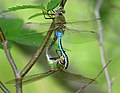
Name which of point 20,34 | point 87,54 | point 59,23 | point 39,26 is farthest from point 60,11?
point 87,54

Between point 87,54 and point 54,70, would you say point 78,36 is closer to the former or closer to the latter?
point 54,70

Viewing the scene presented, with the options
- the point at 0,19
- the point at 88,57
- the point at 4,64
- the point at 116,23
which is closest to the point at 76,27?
the point at 0,19

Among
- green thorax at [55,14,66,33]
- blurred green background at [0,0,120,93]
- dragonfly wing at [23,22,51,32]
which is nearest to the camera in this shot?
green thorax at [55,14,66,33]

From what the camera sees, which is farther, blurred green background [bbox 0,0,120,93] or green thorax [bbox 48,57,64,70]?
blurred green background [bbox 0,0,120,93]

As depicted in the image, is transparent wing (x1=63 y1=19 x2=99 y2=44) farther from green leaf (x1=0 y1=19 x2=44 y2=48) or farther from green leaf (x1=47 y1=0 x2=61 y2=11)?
green leaf (x1=47 y1=0 x2=61 y2=11)

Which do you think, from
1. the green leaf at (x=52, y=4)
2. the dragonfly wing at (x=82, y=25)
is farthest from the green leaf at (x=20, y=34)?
the green leaf at (x=52, y=4)

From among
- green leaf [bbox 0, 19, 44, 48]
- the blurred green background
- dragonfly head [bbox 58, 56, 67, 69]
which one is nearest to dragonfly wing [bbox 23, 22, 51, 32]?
green leaf [bbox 0, 19, 44, 48]

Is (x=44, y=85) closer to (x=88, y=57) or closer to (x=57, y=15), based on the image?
(x=88, y=57)

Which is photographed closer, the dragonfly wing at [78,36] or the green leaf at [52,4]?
the green leaf at [52,4]

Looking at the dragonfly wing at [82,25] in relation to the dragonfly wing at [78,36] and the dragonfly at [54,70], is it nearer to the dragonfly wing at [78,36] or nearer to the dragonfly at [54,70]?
the dragonfly wing at [78,36]

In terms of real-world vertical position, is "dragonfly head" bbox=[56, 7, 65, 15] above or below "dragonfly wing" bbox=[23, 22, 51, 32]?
above
